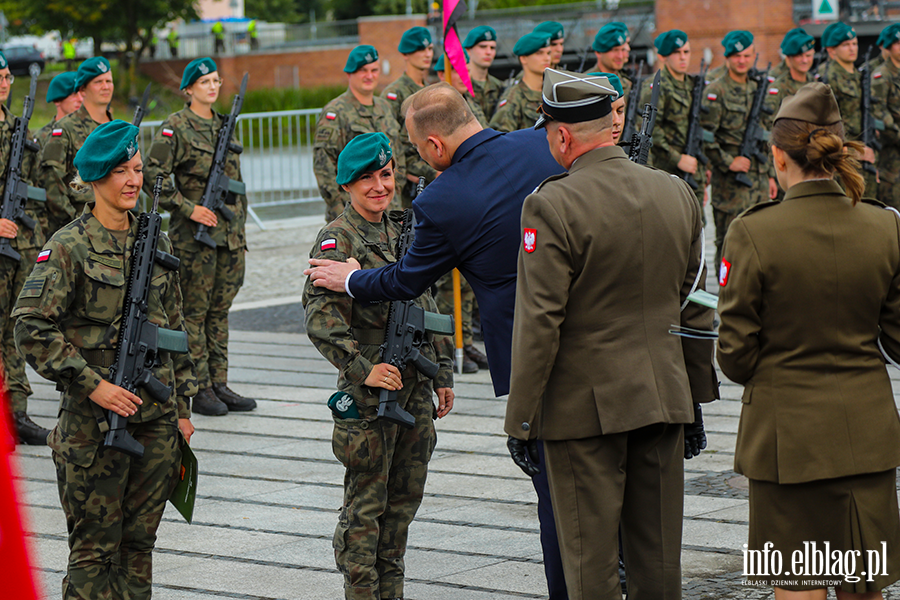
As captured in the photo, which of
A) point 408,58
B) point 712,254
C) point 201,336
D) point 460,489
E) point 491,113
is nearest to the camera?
point 460,489

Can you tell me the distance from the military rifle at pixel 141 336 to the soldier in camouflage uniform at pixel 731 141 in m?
6.76

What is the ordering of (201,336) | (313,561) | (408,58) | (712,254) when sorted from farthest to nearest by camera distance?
1. (712,254)
2. (408,58)
3. (201,336)
4. (313,561)

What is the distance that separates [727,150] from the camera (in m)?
9.96

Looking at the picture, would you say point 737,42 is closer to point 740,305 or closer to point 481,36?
point 481,36

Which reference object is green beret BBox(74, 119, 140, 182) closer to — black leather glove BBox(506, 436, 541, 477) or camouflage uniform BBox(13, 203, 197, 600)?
camouflage uniform BBox(13, 203, 197, 600)

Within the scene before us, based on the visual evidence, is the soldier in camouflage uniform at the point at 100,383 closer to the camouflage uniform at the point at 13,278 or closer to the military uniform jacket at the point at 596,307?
the military uniform jacket at the point at 596,307

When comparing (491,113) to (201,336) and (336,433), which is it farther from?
(336,433)

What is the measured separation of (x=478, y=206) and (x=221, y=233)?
3889 millimetres

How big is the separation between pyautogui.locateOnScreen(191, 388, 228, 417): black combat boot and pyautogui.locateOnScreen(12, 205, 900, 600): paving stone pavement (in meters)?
0.05

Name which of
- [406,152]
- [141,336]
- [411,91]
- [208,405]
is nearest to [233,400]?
[208,405]

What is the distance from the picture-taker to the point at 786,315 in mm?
3080

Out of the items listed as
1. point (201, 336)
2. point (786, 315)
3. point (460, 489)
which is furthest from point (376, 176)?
point (201, 336)

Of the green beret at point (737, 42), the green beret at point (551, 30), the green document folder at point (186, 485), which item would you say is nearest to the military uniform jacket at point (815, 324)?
the green document folder at point (186, 485)

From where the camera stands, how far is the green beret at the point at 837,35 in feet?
36.4
